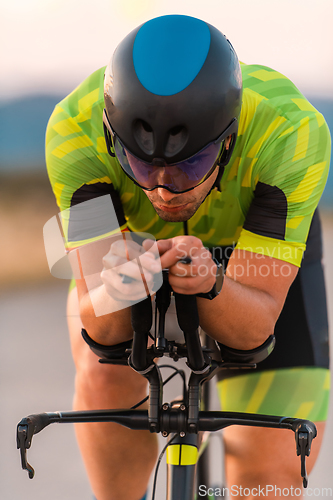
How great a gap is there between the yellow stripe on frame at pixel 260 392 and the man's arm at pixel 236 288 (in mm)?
534

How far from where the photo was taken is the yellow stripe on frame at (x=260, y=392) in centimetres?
182

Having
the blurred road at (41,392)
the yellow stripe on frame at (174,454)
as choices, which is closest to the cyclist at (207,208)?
the yellow stripe on frame at (174,454)

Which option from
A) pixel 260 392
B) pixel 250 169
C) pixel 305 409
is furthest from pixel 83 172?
pixel 305 409

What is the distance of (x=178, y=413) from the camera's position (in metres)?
1.21

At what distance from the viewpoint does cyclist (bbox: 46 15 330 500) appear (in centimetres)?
118

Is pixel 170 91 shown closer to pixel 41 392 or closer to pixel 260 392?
pixel 260 392

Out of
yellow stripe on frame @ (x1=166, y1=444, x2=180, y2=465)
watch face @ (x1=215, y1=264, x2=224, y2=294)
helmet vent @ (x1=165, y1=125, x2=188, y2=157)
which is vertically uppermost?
Result: helmet vent @ (x1=165, y1=125, x2=188, y2=157)

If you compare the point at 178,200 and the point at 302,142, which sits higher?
the point at 302,142

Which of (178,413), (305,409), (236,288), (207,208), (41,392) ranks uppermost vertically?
(207,208)

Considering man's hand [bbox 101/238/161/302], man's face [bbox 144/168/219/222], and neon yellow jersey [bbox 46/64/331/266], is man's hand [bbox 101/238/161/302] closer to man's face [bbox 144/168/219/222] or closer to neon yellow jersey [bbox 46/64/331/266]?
man's face [bbox 144/168/219/222]

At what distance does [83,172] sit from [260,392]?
0.99 m

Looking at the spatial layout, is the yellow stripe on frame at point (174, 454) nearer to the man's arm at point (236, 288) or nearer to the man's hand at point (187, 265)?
the man's arm at point (236, 288)

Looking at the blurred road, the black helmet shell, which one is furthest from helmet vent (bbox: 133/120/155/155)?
the blurred road

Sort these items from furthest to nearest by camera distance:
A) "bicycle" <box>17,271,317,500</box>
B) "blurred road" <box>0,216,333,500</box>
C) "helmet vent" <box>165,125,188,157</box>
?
"blurred road" <box>0,216,333,500</box>, "helmet vent" <box>165,125,188,157</box>, "bicycle" <box>17,271,317,500</box>
